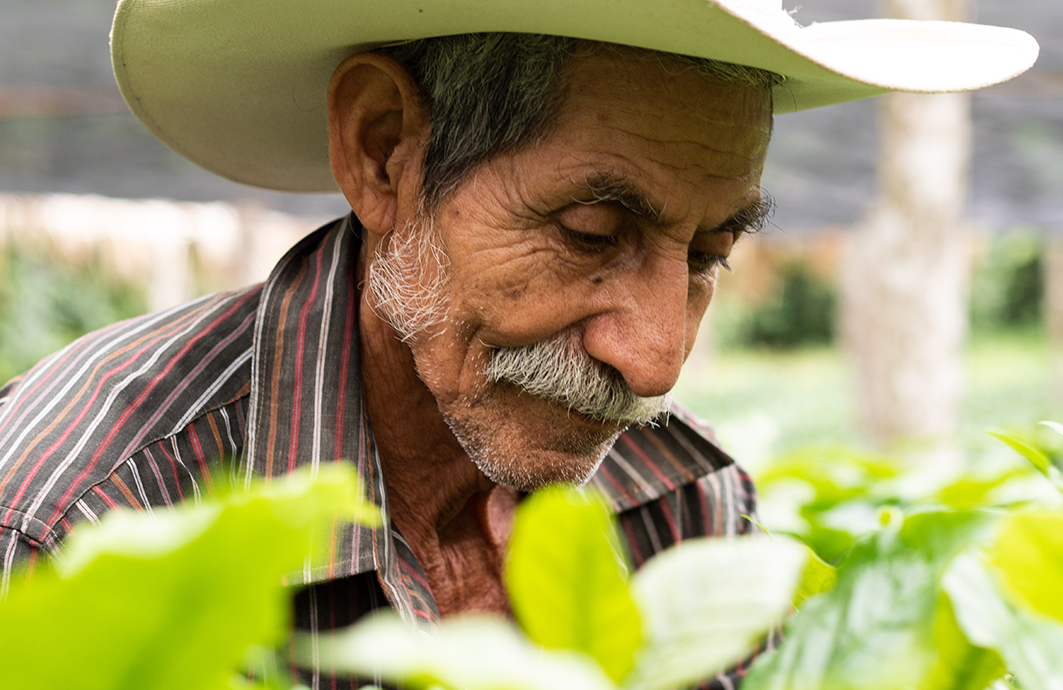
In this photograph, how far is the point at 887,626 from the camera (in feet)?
1.66

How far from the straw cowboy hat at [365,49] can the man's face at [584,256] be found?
13 cm

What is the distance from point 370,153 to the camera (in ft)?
5.26

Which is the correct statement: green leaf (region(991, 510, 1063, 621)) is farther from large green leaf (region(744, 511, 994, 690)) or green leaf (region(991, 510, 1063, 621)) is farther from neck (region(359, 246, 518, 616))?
neck (region(359, 246, 518, 616))

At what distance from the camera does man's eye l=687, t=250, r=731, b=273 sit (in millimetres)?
1569

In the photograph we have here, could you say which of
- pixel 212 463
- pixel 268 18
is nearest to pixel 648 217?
pixel 268 18

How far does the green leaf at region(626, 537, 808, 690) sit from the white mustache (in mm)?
1014

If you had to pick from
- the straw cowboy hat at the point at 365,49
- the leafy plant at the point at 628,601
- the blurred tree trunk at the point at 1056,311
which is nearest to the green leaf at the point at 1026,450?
the straw cowboy hat at the point at 365,49

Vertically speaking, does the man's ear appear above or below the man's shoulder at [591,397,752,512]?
above

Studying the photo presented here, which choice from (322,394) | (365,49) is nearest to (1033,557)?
(322,394)

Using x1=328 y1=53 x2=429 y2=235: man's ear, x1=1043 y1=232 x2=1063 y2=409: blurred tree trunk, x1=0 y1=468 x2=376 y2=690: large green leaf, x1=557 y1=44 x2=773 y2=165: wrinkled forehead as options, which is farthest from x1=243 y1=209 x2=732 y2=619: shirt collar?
x1=1043 y1=232 x2=1063 y2=409: blurred tree trunk

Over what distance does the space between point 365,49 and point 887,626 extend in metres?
1.29

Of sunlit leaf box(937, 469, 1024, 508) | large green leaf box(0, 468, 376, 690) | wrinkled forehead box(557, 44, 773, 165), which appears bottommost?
sunlit leaf box(937, 469, 1024, 508)

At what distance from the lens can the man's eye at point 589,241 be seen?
1.43 m

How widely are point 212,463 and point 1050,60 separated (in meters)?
4.79
